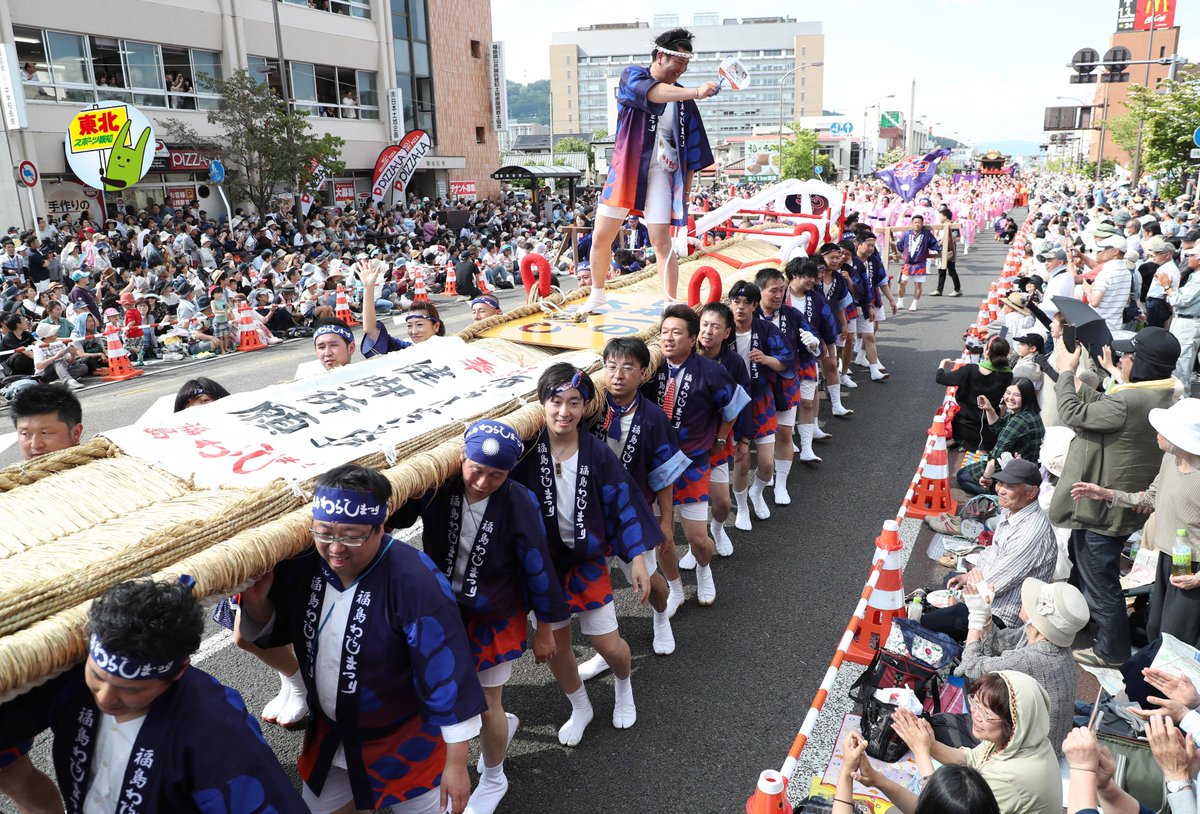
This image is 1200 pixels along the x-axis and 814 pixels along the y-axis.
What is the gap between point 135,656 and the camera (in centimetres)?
206

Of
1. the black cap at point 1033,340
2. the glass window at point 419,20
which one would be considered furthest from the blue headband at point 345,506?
the glass window at point 419,20

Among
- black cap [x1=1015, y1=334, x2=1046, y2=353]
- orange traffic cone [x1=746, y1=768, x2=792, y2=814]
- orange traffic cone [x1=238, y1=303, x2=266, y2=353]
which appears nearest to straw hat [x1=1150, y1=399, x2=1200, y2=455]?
orange traffic cone [x1=746, y1=768, x2=792, y2=814]

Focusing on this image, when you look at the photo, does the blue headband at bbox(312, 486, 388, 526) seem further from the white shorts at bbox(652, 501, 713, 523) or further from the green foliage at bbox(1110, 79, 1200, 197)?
the green foliage at bbox(1110, 79, 1200, 197)

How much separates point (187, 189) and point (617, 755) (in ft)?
80.6

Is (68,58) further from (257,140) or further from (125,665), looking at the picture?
(125,665)

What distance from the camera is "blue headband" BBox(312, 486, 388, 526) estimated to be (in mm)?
2613

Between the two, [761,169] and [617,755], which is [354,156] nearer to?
[617,755]

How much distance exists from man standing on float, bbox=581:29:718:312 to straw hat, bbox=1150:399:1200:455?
3.49 metres

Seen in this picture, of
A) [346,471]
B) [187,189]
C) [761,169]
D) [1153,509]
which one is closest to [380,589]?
[346,471]

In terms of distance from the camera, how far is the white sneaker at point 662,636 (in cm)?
484

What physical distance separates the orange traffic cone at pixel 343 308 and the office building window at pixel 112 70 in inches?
424

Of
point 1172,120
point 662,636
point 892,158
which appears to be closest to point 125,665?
point 662,636

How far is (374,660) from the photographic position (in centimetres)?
272

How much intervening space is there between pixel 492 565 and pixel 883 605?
245 cm
